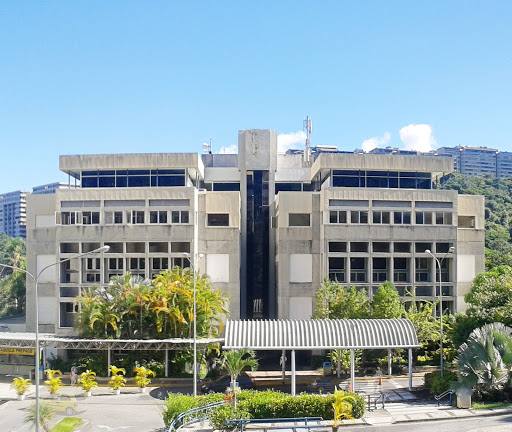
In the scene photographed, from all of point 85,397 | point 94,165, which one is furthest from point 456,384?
point 94,165

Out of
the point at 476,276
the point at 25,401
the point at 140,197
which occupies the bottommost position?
the point at 25,401

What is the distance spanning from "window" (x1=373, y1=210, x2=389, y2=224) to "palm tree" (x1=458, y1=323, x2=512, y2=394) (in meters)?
18.6

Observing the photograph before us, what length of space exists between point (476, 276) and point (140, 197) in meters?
28.6

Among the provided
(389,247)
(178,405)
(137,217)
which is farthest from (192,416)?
(389,247)

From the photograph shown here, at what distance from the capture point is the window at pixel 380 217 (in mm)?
45906

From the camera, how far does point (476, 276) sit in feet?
149

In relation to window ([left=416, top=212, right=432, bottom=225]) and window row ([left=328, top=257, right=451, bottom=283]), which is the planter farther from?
window ([left=416, top=212, right=432, bottom=225])

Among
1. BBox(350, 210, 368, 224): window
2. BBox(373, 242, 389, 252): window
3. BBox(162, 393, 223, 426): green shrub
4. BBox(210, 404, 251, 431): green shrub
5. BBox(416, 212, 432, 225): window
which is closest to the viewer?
BBox(210, 404, 251, 431): green shrub

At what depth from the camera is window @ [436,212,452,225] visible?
1826 inches

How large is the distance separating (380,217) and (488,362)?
19.9 m

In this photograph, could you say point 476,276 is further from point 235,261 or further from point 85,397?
point 85,397

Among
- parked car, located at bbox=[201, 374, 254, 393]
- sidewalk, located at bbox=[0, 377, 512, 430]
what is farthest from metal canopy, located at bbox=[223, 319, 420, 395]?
parked car, located at bbox=[201, 374, 254, 393]

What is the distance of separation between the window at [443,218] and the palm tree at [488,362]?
19121mm

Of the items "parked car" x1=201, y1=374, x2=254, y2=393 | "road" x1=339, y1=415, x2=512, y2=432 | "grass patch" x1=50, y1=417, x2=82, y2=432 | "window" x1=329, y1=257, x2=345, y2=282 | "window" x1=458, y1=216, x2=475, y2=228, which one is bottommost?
"parked car" x1=201, y1=374, x2=254, y2=393
